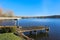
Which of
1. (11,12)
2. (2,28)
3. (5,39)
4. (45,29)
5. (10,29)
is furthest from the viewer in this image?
(11,12)

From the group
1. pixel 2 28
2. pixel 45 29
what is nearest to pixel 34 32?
pixel 45 29

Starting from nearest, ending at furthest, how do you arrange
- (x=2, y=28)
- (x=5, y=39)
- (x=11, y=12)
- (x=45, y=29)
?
(x=5, y=39)
(x=2, y=28)
(x=45, y=29)
(x=11, y=12)

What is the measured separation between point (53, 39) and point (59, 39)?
1.29 m

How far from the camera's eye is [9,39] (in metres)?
9.36

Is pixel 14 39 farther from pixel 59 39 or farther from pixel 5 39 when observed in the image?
pixel 59 39

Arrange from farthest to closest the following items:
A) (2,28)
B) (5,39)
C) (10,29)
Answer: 1. (2,28)
2. (10,29)
3. (5,39)

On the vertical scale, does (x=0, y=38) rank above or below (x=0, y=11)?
below

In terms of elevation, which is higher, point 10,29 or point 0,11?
point 0,11

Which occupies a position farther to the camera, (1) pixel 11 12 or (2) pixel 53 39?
(1) pixel 11 12

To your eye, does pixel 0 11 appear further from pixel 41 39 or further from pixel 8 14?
pixel 41 39

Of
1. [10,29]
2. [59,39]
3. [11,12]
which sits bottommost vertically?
[59,39]

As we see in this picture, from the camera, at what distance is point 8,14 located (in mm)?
123000

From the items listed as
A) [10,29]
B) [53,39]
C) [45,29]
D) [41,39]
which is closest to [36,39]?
[41,39]

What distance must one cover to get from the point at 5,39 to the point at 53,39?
17.7 m
